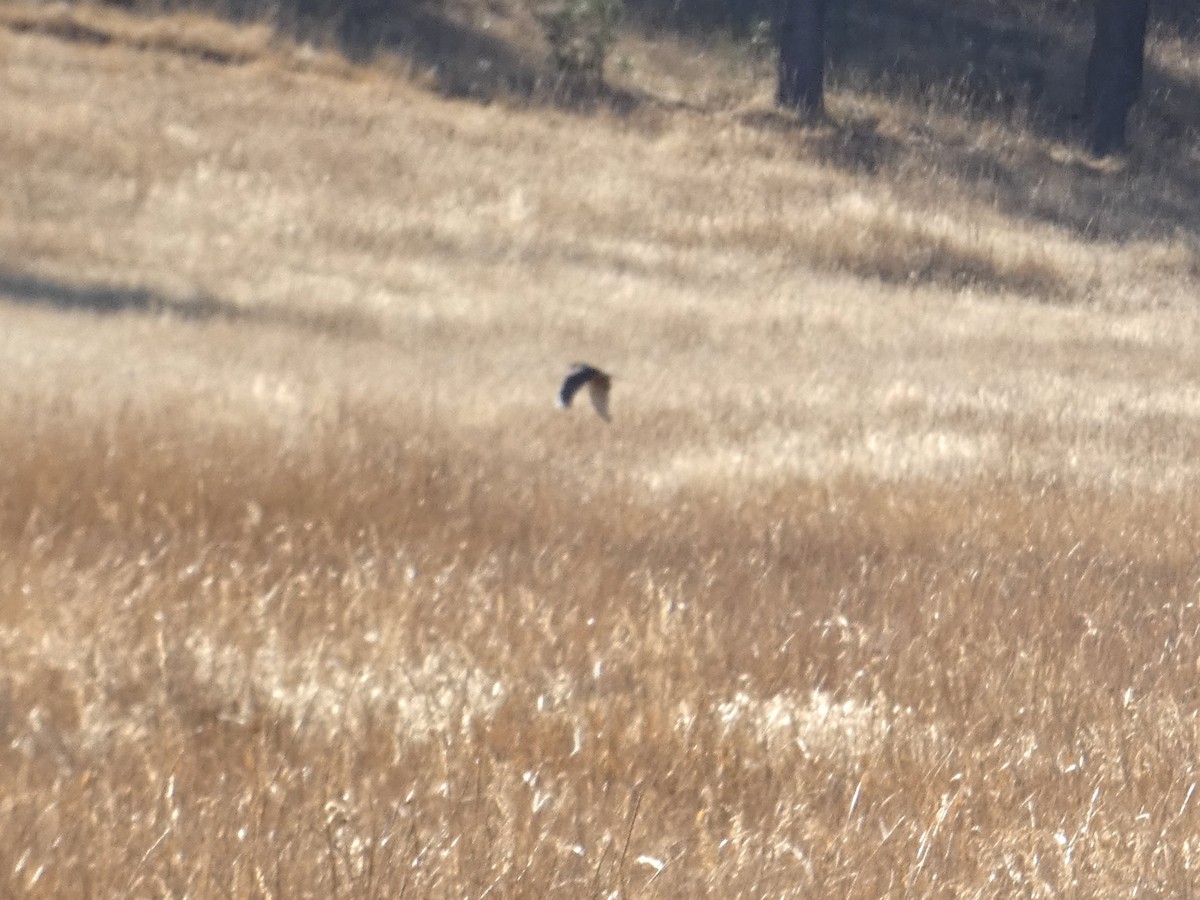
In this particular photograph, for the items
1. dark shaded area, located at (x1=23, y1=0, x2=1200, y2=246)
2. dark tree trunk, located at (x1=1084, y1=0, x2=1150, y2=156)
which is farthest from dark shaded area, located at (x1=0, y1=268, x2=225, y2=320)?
dark tree trunk, located at (x1=1084, y1=0, x2=1150, y2=156)

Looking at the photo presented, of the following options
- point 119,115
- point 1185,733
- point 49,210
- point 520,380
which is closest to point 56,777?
point 1185,733

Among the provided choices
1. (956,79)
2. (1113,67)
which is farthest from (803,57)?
(1113,67)

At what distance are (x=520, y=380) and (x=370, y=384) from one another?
4.55 ft

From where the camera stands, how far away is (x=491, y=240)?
17.5 metres

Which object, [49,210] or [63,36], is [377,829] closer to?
[49,210]

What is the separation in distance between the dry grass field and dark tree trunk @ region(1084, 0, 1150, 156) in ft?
32.4

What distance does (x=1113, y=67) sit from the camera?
26.0 m

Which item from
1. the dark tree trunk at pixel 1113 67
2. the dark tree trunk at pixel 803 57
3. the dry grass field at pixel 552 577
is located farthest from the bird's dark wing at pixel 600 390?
the dark tree trunk at pixel 1113 67

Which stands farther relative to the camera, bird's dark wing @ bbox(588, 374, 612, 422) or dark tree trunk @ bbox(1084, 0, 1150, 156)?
dark tree trunk @ bbox(1084, 0, 1150, 156)

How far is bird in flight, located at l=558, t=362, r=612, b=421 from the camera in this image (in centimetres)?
756

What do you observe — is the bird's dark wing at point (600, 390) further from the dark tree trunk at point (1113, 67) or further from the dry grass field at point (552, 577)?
the dark tree trunk at point (1113, 67)

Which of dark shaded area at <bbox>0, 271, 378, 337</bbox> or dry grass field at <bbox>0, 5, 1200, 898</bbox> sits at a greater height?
dry grass field at <bbox>0, 5, 1200, 898</bbox>

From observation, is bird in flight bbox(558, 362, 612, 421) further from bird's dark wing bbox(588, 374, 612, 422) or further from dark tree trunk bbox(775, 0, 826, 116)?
dark tree trunk bbox(775, 0, 826, 116)

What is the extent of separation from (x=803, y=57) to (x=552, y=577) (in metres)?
19.4
